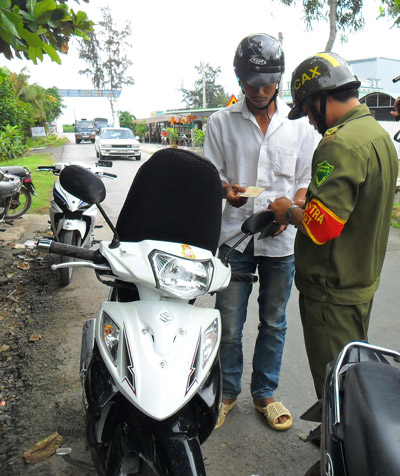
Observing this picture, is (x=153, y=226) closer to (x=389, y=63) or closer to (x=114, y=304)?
(x=114, y=304)

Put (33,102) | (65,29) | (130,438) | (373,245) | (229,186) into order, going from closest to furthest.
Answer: (130,438) → (373,245) → (229,186) → (65,29) → (33,102)

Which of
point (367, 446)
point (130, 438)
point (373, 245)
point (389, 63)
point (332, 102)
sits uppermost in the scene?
point (389, 63)

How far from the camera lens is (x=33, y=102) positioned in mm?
33469

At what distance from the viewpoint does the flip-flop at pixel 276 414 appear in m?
2.83

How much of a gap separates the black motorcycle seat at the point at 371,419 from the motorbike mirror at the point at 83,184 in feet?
3.68

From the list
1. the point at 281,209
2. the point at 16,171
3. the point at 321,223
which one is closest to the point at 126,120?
the point at 16,171

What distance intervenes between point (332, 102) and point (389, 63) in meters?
46.0

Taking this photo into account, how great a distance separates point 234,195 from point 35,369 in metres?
1.97

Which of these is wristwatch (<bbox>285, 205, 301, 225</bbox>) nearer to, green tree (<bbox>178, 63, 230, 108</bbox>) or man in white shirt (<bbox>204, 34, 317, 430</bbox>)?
man in white shirt (<bbox>204, 34, 317, 430</bbox>)

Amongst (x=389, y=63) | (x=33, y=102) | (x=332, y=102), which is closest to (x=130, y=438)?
(x=332, y=102)

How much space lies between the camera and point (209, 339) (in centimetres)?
189

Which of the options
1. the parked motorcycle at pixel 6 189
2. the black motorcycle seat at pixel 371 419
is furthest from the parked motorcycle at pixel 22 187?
the black motorcycle seat at pixel 371 419

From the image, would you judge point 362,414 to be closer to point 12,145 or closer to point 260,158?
point 260,158

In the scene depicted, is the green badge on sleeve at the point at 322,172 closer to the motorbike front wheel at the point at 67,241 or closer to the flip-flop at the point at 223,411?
the flip-flop at the point at 223,411
